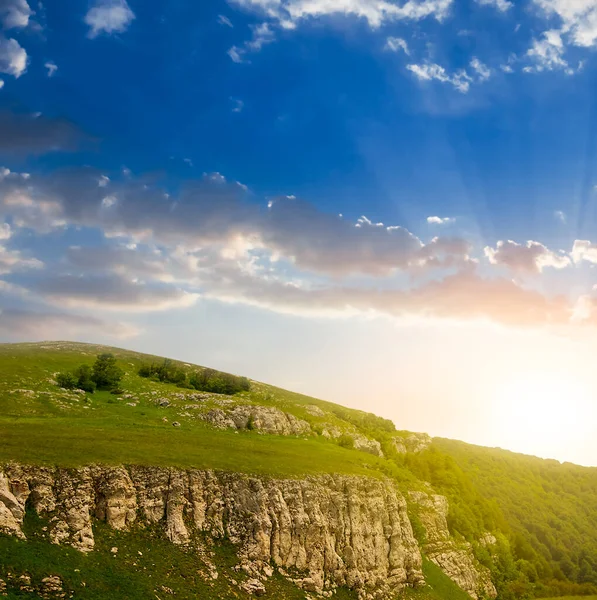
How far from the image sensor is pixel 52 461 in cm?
4456

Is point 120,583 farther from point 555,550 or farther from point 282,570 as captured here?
point 555,550

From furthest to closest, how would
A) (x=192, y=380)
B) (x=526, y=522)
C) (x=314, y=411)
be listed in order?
(x=526, y=522) < (x=314, y=411) < (x=192, y=380)

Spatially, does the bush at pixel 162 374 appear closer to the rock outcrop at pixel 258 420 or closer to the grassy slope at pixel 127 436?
the grassy slope at pixel 127 436

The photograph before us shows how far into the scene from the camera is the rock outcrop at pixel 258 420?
83.4m

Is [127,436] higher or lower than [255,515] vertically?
higher

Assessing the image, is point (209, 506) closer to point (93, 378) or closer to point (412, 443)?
point (93, 378)

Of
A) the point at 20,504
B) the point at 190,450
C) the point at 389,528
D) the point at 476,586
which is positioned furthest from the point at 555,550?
the point at 20,504

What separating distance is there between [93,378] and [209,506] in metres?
49.7

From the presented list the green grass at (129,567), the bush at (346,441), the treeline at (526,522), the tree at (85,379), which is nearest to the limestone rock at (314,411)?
the bush at (346,441)

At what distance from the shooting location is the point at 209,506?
169ft

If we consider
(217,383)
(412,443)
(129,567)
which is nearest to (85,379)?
(217,383)

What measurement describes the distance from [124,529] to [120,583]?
7538mm

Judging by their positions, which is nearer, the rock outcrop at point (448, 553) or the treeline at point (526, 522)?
the rock outcrop at point (448, 553)

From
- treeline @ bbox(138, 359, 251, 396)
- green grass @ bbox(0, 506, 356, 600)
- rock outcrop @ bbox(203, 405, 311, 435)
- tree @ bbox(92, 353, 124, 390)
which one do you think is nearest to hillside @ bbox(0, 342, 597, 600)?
green grass @ bbox(0, 506, 356, 600)
